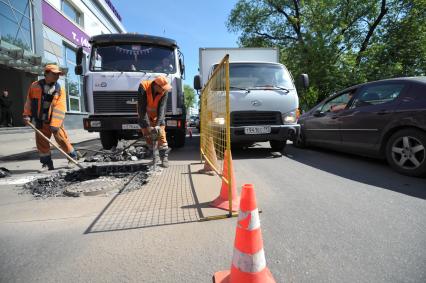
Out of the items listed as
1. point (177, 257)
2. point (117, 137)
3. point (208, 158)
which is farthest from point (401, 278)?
point (117, 137)

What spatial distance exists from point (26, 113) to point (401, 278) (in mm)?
5875

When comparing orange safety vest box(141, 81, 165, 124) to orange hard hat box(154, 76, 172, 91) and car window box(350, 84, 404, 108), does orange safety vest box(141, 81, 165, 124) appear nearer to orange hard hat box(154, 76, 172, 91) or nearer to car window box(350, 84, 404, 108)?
orange hard hat box(154, 76, 172, 91)

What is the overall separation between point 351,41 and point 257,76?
60.9 feet

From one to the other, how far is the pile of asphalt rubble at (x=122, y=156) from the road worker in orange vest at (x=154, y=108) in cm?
79

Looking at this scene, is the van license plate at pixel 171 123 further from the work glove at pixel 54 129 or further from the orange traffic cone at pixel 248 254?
the orange traffic cone at pixel 248 254

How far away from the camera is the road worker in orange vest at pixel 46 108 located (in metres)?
5.11

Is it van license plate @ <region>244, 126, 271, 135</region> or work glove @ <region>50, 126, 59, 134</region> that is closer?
work glove @ <region>50, 126, 59, 134</region>

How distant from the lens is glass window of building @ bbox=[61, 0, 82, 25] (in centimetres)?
1800

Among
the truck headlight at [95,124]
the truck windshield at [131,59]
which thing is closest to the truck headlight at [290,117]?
the truck windshield at [131,59]

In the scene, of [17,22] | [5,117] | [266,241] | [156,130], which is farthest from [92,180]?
[17,22]

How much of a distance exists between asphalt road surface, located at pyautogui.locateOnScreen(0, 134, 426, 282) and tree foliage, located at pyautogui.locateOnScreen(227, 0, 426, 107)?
14937 millimetres

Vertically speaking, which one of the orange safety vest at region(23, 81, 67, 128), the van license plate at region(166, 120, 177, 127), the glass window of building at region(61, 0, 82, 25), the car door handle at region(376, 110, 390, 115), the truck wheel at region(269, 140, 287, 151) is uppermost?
the glass window of building at region(61, 0, 82, 25)

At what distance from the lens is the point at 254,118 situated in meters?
5.91

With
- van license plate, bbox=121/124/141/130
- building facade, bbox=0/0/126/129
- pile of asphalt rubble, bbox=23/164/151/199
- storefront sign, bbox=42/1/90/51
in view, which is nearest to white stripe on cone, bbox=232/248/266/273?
pile of asphalt rubble, bbox=23/164/151/199
